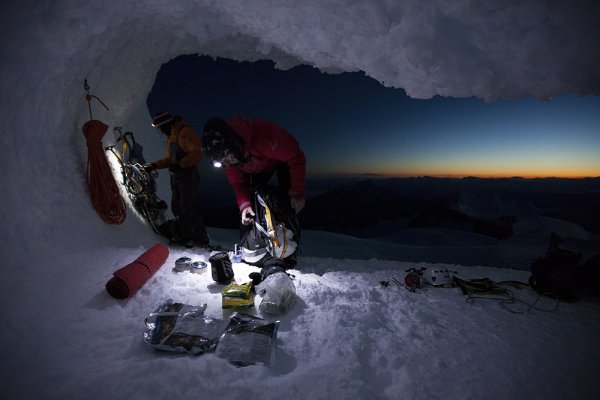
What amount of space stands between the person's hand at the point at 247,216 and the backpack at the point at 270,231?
6cm

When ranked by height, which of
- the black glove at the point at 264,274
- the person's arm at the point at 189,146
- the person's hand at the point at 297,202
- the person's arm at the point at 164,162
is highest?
the person's arm at the point at 189,146

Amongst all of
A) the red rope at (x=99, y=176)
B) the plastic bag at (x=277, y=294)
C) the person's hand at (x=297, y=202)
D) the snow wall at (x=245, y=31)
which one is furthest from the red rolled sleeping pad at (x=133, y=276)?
the person's hand at (x=297, y=202)

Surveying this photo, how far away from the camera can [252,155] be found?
3.05 metres

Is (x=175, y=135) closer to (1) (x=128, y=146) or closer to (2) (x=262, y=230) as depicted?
(1) (x=128, y=146)

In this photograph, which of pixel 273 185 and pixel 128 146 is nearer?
pixel 273 185

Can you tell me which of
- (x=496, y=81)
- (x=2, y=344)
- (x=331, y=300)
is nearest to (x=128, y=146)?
(x=2, y=344)

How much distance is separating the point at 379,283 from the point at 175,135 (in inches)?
130

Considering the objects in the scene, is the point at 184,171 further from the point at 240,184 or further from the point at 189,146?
the point at 240,184

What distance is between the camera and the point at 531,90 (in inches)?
79.5

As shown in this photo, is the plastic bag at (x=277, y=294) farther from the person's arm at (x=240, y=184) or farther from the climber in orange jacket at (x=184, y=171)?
the climber in orange jacket at (x=184, y=171)

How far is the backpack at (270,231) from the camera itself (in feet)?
10.6

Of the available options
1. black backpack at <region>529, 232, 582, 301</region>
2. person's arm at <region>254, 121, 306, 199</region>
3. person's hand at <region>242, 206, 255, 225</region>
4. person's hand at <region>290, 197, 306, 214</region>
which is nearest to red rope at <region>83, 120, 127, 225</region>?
person's hand at <region>242, 206, 255, 225</region>

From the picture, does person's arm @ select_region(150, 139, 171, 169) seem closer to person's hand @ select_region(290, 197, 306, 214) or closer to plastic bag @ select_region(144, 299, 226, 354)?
person's hand @ select_region(290, 197, 306, 214)

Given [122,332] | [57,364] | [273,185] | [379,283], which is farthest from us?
[273,185]
